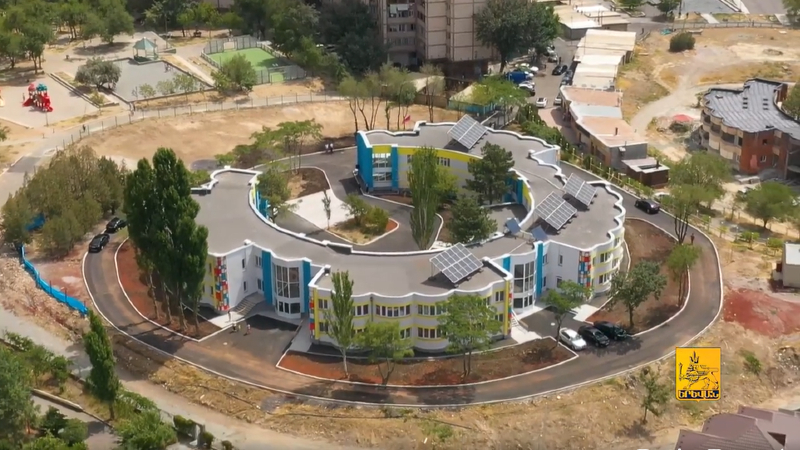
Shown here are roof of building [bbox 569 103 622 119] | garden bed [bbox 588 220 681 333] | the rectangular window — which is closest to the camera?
the rectangular window

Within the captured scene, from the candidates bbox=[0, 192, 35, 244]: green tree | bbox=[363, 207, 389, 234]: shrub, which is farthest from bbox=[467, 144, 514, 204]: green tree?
bbox=[0, 192, 35, 244]: green tree

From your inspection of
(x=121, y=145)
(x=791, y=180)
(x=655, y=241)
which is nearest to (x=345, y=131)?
(x=121, y=145)

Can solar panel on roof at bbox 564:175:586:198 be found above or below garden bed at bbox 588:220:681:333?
above

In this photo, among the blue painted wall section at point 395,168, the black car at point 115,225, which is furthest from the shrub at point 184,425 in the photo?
the blue painted wall section at point 395,168

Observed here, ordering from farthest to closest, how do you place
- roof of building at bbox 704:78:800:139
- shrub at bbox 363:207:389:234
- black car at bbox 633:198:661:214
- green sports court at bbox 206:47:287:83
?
1. green sports court at bbox 206:47:287:83
2. roof of building at bbox 704:78:800:139
3. black car at bbox 633:198:661:214
4. shrub at bbox 363:207:389:234

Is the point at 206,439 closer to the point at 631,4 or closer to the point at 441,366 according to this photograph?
the point at 441,366

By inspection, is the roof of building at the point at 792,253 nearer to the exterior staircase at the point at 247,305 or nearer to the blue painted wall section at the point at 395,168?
the blue painted wall section at the point at 395,168

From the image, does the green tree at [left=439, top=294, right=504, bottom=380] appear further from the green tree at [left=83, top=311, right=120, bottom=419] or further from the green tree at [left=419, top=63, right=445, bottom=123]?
the green tree at [left=419, top=63, right=445, bottom=123]
